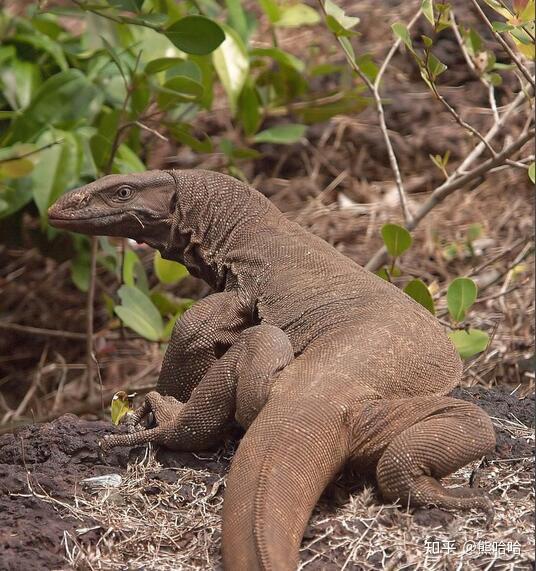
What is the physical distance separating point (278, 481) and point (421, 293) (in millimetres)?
2298

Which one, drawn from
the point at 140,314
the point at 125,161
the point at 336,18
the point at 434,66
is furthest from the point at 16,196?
the point at 434,66

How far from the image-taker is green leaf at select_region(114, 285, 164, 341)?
20.1 feet

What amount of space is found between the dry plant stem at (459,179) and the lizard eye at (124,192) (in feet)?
7.57

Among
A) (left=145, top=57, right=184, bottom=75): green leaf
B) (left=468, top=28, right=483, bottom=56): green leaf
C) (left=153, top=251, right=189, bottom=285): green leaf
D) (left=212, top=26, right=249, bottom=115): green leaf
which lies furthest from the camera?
(left=212, top=26, right=249, bottom=115): green leaf

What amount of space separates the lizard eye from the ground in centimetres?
100

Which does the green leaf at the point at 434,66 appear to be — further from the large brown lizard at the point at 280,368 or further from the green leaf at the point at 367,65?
the green leaf at the point at 367,65

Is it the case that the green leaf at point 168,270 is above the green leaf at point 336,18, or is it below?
below

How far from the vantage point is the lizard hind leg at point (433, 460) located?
3674 millimetres

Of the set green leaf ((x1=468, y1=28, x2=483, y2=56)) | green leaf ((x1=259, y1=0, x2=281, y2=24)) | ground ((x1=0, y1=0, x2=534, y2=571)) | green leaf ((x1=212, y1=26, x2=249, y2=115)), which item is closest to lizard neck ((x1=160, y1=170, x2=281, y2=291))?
ground ((x1=0, y1=0, x2=534, y2=571))

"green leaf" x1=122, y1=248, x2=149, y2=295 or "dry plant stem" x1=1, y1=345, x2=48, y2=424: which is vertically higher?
"green leaf" x1=122, y1=248, x2=149, y2=295

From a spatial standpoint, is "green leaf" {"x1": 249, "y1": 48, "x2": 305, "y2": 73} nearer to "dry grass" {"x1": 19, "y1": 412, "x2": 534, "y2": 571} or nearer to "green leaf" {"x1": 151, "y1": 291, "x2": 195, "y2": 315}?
"green leaf" {"x1": 151, "y1": 291, "x2": 195, "y2": 315}

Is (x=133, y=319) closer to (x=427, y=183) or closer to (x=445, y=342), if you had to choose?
(x=445, y=342)

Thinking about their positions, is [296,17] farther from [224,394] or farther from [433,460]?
[433,460]

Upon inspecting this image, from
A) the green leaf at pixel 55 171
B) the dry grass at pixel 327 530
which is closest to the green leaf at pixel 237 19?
the green leaf at pixel 55 171
